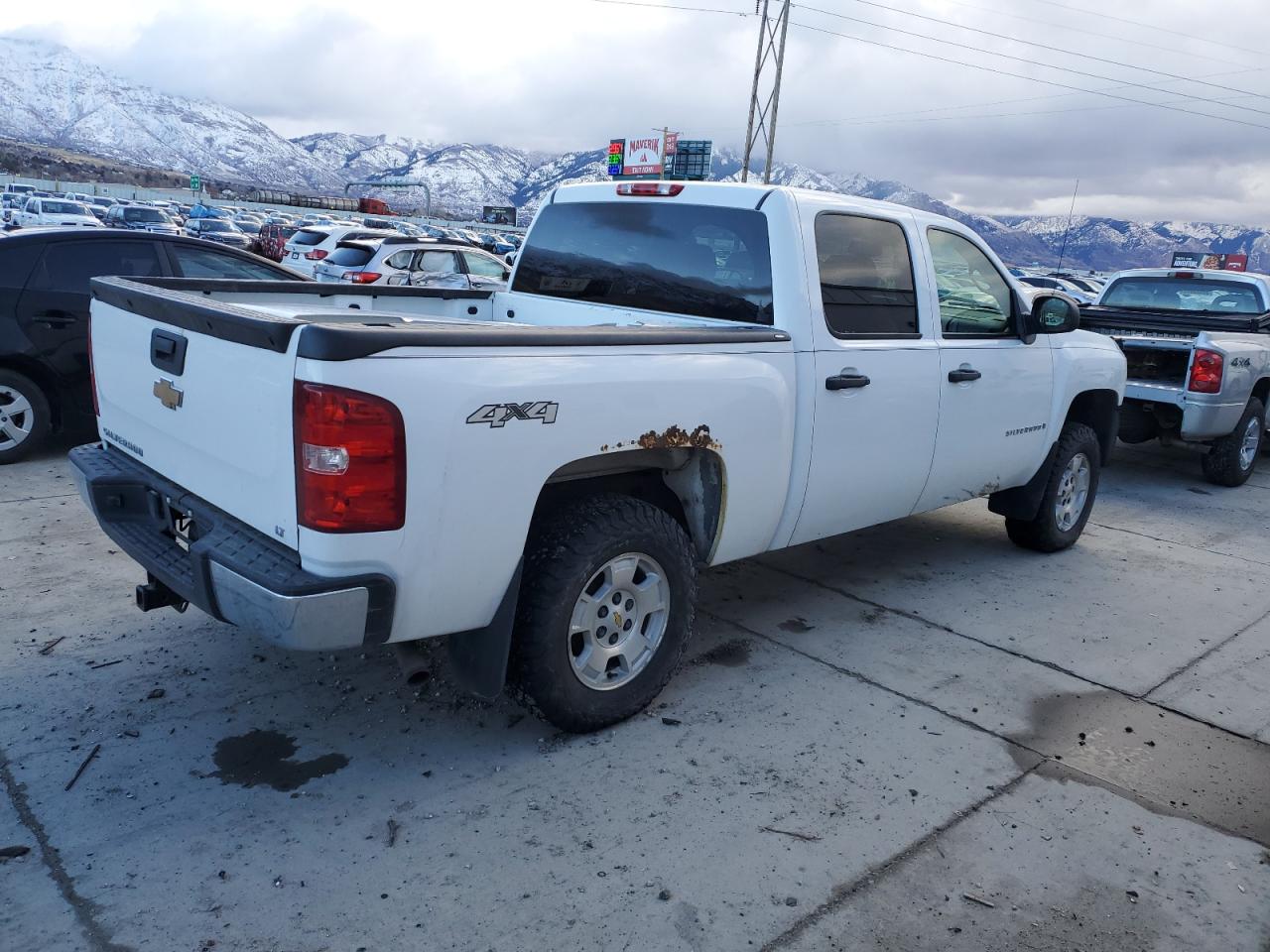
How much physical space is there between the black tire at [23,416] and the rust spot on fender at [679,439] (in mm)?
5377

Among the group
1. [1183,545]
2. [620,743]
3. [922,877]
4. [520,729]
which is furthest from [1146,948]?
[1183,545]

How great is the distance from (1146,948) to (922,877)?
611 mm

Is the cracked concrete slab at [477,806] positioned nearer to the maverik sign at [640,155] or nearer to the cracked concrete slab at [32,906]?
the cracked concrete slab at [32,906]

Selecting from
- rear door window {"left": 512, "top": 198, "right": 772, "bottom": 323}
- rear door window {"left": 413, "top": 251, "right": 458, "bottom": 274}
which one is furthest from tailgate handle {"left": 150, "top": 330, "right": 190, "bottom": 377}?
rear door window {"left": 413, "top": 251, "right": 458, "bottom": 274}

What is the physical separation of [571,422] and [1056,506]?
4112 millimetres

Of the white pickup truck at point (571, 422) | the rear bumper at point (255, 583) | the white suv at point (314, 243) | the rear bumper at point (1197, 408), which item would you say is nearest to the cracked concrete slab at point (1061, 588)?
the white pickup truck at point (571, 422)

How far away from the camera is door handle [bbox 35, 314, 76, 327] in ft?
21.7

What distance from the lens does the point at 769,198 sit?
4027mm

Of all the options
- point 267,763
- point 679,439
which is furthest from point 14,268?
point 679,439

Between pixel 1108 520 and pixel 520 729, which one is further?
pixel 1108 520

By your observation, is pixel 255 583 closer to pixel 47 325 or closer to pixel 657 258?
pixel 657 258

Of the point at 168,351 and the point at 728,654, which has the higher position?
the point at 168,351

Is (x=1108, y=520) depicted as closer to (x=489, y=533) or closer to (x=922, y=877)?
(x=922, y=877)

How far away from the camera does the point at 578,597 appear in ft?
10.9
